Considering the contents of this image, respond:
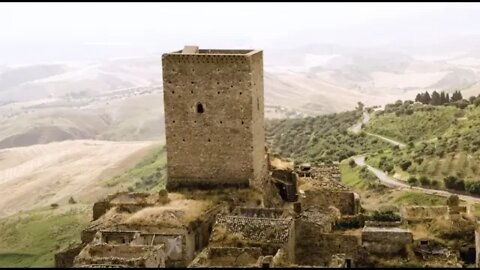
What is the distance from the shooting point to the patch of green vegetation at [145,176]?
2522 inches

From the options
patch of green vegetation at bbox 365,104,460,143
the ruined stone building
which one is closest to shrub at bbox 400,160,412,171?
patch of green vegetation at bbox 365,104,460,143

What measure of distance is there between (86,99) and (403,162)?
472 feet

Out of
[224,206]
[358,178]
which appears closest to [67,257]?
[224,206]

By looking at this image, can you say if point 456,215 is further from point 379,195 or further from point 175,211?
point 379,195

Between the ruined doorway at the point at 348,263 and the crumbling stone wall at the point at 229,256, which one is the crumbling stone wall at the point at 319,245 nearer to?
the ruined doorway at the point at 348,263

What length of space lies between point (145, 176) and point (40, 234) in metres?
28.4

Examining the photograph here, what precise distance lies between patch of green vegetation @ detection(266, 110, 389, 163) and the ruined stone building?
25.5 metres

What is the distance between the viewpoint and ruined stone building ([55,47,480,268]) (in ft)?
73.4

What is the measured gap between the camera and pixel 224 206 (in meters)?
26.3

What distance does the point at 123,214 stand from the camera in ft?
84.4

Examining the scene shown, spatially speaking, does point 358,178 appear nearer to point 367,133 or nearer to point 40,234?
point 367,133

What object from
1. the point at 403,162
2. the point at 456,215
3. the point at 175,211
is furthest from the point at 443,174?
the point at 175,211

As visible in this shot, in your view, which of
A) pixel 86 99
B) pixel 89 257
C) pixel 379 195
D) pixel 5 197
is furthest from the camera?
pixel 86 99

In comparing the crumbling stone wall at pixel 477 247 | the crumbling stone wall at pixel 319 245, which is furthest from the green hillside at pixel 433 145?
the crumbling stone wall at pixel 319 245
